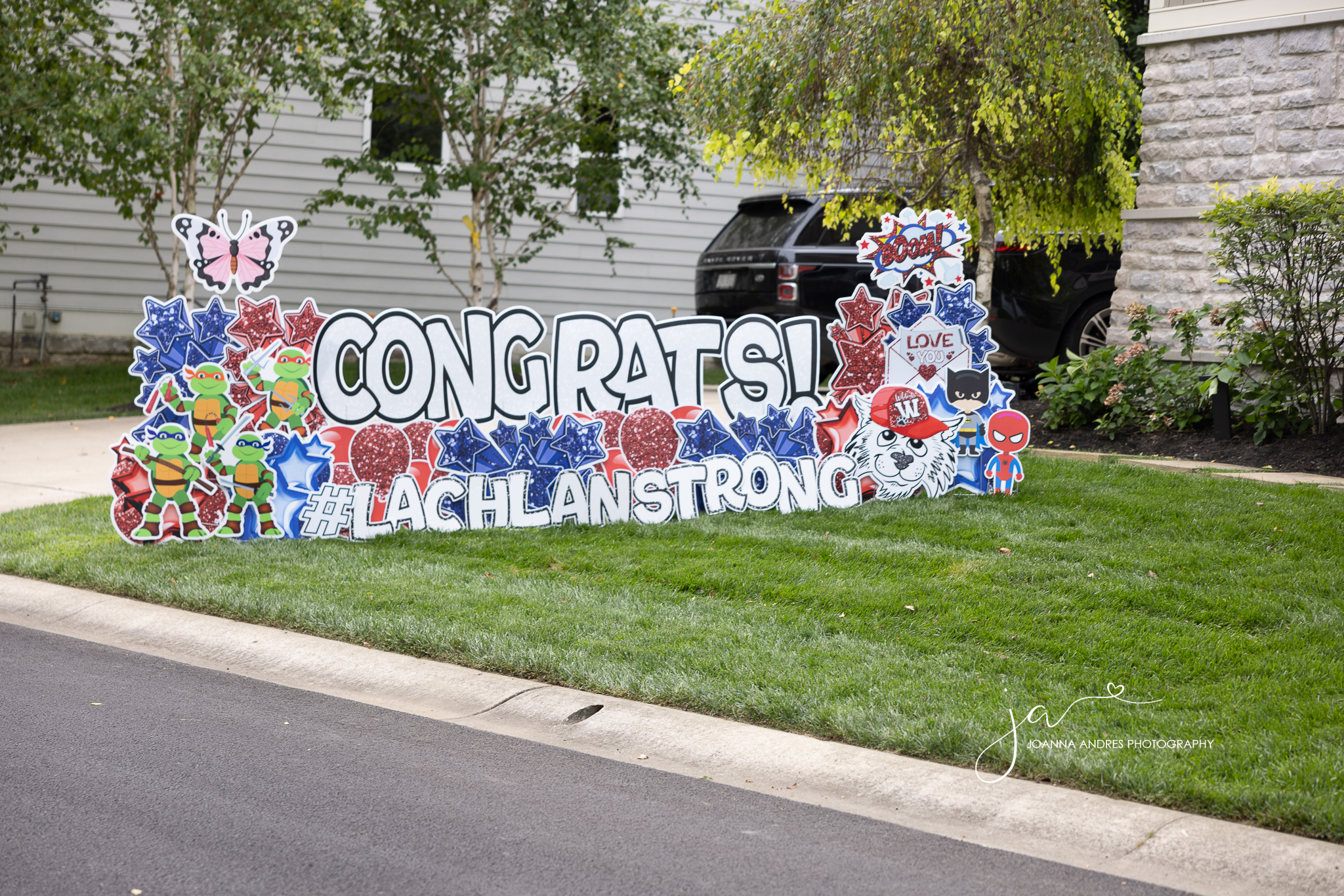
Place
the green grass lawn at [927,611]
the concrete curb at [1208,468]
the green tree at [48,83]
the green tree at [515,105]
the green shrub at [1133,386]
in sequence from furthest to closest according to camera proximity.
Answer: the green tree at [515,105], the green tree at [48,83], the green shrub at [1133,386], the concrete curb at [1208,468], the green grass lawn at [927,611]

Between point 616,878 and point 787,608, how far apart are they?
254cm

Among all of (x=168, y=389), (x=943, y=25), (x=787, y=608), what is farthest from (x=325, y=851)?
(x=943, y=25)

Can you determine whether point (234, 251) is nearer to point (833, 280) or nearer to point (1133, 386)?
point (1133, 386)

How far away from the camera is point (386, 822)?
3.72m

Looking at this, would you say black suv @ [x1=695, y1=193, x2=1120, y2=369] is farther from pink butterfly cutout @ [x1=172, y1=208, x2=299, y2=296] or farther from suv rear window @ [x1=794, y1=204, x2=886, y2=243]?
pink butterfly cutout @ [x1=172, y1=208, x2=299, y2=296]

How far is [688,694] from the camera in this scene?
4.71 m

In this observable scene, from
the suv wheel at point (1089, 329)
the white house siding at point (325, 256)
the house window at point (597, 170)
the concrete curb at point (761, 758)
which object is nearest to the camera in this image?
the concrete curb at point (761, 758)

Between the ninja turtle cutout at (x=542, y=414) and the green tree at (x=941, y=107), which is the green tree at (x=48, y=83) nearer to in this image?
the ninja turtle cutout at (x=542, y=414)

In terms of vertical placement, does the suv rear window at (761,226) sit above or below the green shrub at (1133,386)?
above

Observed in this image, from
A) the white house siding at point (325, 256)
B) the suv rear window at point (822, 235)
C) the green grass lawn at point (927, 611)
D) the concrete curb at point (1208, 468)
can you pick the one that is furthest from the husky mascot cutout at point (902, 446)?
the white house siding at point (325, 256)

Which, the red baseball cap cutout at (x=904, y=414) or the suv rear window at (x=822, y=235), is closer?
the red baseball cap cutout at (x=904, y=414)

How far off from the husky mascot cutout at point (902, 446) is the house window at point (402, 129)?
870 centimetres

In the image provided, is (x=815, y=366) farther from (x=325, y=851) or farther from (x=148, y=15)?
(x=148, y=15)

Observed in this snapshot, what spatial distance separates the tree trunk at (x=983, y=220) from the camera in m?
10.7
